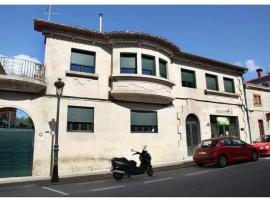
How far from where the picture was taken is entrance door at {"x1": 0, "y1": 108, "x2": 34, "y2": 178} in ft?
35.7

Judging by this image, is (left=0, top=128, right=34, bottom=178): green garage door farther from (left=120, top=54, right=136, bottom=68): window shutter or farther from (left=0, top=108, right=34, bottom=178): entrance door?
(left=120, top=54, right=136, bottom=68): window shutter

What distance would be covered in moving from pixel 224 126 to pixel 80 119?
11.9 metres

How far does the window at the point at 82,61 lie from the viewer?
44.4 feet

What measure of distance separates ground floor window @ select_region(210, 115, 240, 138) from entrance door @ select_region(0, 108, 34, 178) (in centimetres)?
1297

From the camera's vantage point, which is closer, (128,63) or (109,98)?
(109,98)

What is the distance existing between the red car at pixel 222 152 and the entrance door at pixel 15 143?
8.74 m

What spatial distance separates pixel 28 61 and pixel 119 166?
7.24m

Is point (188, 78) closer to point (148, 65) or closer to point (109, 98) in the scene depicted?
point (148, 65)

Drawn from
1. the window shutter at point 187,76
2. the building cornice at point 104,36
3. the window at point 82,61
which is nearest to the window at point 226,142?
the window shutter at point 187,76

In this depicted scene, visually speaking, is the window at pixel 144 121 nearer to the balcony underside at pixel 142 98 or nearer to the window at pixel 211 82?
the balcony underside at pixel 142 98

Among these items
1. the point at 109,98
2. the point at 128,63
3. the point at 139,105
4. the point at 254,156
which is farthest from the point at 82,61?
the point at 254,156

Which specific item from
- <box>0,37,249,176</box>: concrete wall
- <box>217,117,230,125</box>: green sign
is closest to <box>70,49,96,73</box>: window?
<box>0,37,249,176</box>: concrete wall

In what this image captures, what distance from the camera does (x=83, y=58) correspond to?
45.3 feet

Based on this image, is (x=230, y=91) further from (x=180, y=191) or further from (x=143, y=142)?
(x=180, y=191)
